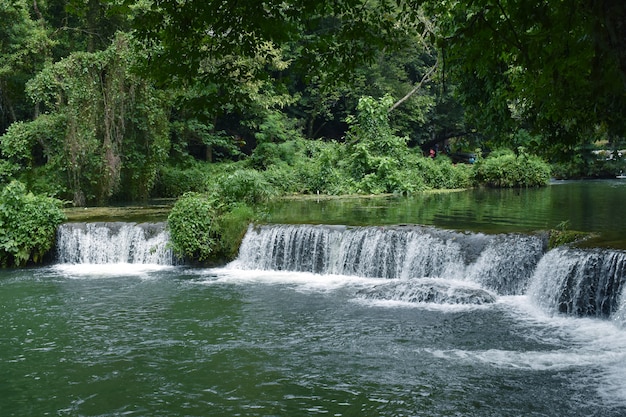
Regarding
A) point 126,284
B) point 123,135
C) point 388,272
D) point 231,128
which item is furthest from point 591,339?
point 231,128

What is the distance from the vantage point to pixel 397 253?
14.8m

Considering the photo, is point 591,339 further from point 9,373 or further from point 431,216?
point 431,216

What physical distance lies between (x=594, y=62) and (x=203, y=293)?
10.0 m

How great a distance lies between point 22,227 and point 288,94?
770 centimetres

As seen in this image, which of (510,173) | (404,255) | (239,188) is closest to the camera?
(404,255)

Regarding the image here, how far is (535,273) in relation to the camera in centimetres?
1245

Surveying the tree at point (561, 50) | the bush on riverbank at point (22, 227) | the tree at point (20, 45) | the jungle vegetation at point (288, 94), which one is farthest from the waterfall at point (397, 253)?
the tree at point (20, 45)

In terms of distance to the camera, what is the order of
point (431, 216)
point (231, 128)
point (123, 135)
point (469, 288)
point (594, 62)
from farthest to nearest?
1. point (231, 128)
2. point (123, 135)
3. point (431, 216)
4. point (469, 288)
5. point (594, 62)

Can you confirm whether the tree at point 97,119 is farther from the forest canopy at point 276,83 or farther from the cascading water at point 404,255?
the cascading water at point 404,255

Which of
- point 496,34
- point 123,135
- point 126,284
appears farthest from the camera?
point 123,135

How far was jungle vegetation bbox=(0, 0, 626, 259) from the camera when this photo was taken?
17.6ft

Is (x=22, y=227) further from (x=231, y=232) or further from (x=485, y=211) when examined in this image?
(x=485, y=211)

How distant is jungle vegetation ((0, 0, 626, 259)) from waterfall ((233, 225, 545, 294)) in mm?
1576

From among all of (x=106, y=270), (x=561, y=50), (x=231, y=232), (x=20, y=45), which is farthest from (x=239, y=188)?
(x=561, y=50)
